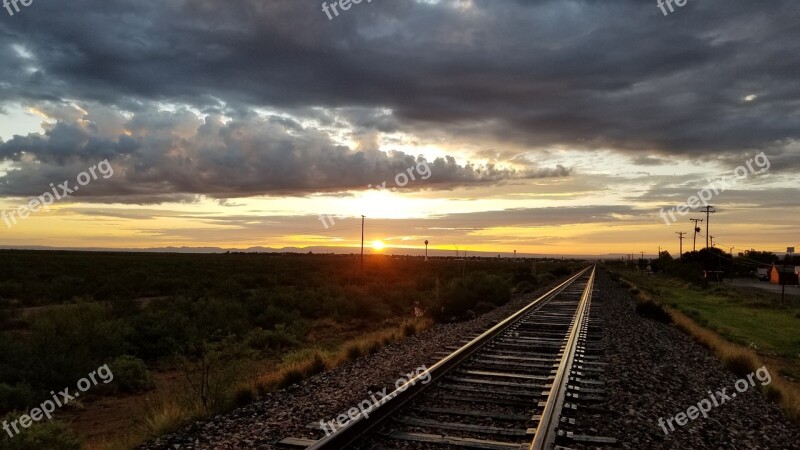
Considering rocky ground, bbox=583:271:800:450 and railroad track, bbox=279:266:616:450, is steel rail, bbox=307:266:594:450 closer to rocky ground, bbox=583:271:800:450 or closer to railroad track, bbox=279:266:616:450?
railroad track, bbox=279:266:616:450

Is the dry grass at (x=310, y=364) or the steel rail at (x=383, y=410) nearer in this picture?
the steel rail at (x=383, y=410)

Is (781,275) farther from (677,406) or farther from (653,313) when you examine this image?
(677,406)

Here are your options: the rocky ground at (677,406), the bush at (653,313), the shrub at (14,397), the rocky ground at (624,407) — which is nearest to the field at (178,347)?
the shrub at (14,397)

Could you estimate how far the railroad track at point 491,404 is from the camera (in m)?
5.56

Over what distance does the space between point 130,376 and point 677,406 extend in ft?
37.9

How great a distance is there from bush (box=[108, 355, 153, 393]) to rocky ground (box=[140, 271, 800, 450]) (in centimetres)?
559

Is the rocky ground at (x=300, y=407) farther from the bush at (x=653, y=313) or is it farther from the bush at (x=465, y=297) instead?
the bush at (x=653, y=313)

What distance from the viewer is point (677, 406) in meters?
7.54

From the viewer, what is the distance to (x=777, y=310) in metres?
37.9

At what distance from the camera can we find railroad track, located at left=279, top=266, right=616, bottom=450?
5559mm

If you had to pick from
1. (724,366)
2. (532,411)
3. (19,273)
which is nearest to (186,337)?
(532,411)

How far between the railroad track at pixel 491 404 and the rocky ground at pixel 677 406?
0.36 m

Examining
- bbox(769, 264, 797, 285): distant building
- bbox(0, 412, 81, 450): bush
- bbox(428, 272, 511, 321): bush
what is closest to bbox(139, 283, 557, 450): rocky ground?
bbox(0, 412, 81, 450): bush

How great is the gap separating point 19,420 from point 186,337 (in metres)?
9.62
